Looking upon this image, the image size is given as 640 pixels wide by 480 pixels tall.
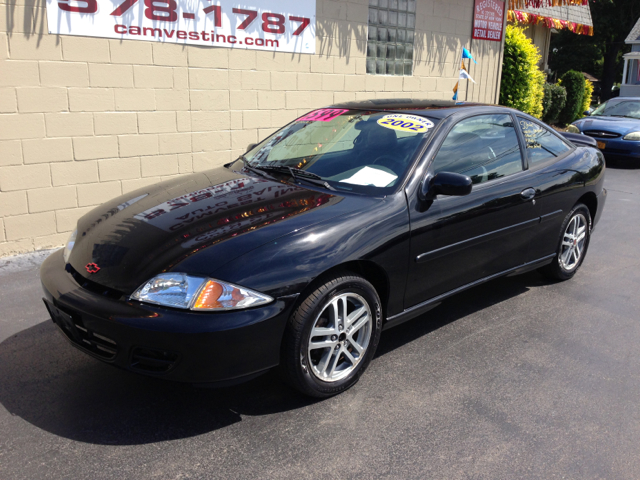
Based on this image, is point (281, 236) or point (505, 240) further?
point (505, 240)

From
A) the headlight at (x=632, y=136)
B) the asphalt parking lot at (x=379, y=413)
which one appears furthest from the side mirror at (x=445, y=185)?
the headlight at (x=632, y=136)

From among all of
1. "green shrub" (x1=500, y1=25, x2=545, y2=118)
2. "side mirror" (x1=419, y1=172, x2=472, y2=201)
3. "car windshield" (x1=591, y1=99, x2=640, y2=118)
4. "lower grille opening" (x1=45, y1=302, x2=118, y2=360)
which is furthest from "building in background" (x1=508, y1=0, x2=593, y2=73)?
"lower grille opening" (x1=45, y1=302, x2=118, y2=360)

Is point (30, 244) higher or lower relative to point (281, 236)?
lower

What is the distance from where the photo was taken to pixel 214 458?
2.68 m

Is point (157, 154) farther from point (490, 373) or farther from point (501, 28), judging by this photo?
point (501, 28)

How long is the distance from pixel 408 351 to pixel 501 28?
890cm

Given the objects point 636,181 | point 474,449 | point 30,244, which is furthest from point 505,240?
point 636,181

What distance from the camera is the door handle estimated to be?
167 inches

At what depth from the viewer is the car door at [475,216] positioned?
359 centimetres

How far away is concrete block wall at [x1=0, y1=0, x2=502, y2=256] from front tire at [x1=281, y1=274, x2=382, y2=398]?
12.7 feet

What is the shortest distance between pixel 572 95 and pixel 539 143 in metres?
14.6

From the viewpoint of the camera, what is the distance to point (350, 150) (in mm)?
3955

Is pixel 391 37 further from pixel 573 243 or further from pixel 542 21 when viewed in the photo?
pixel 542 21

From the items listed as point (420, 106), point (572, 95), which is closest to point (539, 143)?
point (420, 106)
